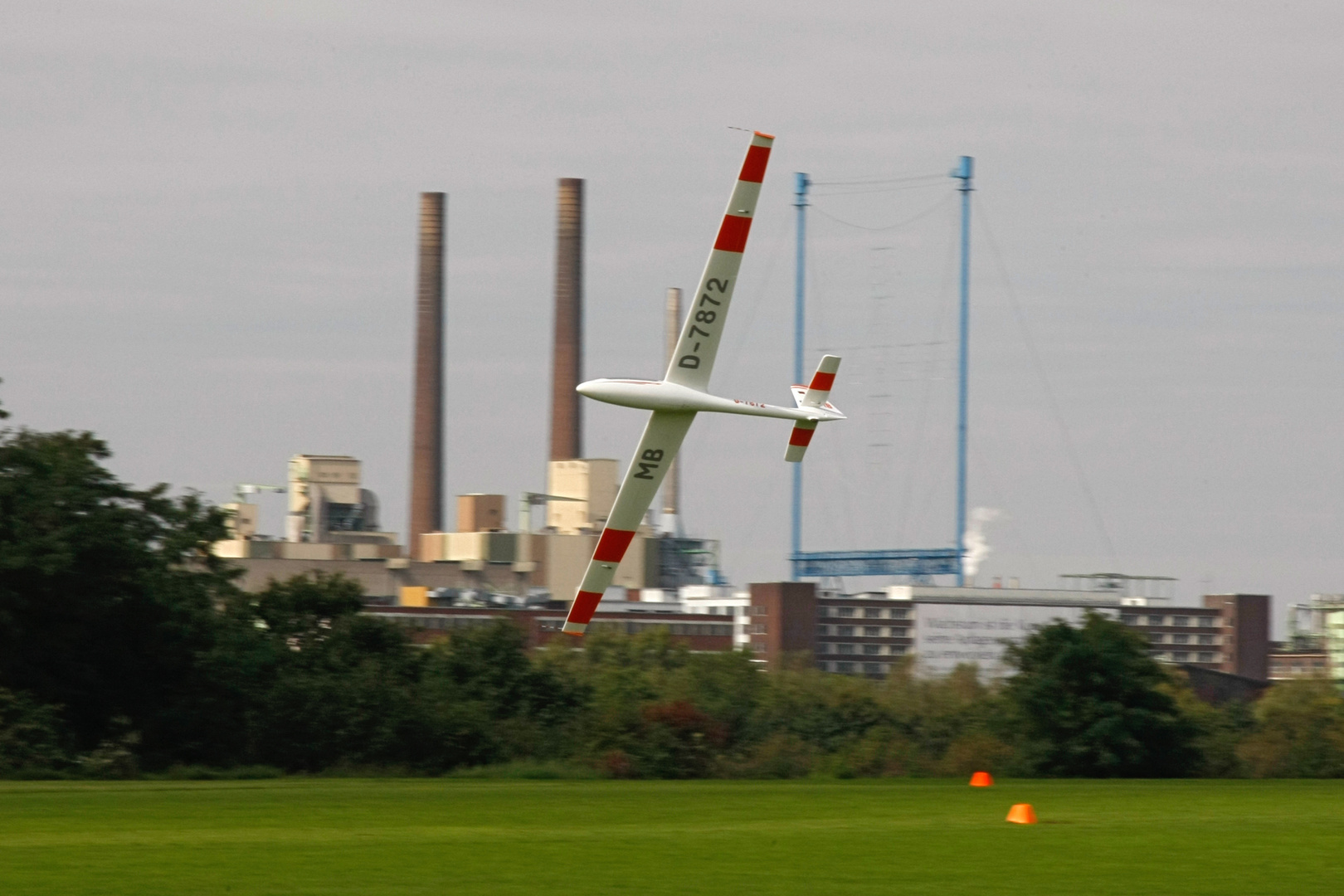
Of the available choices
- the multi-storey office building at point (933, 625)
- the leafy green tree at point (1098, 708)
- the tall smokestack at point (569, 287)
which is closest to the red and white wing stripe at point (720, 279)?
the leafy green tree at point (1098, 708)

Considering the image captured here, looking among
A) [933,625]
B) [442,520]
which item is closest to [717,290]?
Answer: [442,520]

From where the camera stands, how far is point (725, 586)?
143 m

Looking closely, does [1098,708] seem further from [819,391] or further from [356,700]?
[819,391]

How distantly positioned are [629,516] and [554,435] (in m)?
90.4

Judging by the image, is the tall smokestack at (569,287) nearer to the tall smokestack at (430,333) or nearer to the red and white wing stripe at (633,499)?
the tall smokestack at (430,333)

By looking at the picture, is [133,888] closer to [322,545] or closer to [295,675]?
[295,675]

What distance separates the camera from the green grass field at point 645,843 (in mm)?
16469

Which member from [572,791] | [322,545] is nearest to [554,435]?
[322,545]

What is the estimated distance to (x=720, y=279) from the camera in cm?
2430

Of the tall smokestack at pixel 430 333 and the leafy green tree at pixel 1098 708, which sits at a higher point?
the tall smokestack at pixel 430 333

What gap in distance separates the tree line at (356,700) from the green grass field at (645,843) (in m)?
11.3

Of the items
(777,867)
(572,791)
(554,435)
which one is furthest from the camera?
(554,435)

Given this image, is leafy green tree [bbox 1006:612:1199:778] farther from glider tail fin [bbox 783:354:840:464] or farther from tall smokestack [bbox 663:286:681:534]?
tall smokestack [bbox 663:286:681:534]

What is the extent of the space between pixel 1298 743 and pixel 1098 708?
26.6 feet
